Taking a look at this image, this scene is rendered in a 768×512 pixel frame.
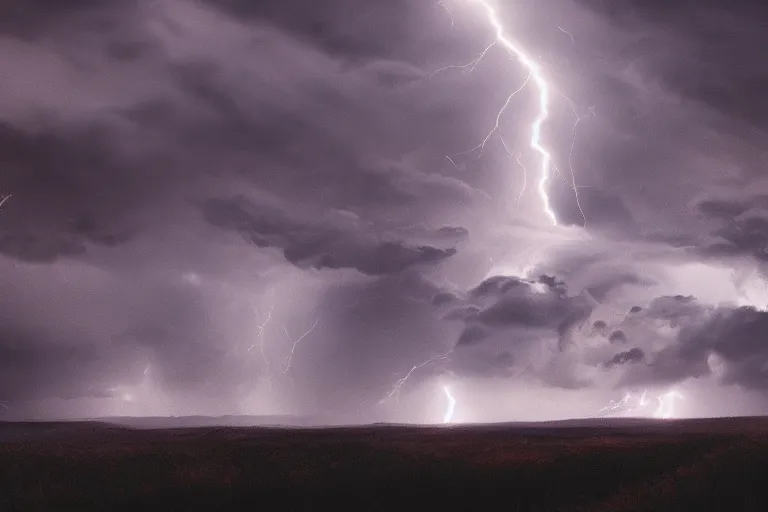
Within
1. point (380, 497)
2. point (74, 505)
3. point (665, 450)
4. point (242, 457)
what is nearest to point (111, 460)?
point (242, 457)

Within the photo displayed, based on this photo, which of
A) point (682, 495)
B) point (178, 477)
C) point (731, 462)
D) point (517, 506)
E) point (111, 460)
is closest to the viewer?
point (682, 495)

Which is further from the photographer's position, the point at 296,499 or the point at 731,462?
the point at 731,462

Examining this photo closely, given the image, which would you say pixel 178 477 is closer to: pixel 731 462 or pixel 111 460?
pixel 111 460

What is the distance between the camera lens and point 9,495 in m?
17.5

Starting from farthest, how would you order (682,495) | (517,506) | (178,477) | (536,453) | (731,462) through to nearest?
(536,453) < (731,462) < (178,477) < (517,506) < (682,495)

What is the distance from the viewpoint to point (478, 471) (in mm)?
21844

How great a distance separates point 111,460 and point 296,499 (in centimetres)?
1077

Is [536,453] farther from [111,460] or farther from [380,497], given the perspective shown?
[111,460]

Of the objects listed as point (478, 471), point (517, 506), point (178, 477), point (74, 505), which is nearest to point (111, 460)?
point (178, 477)

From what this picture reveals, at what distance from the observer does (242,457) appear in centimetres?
2494

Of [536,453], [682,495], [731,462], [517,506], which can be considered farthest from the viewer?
[536,453]

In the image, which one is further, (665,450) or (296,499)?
(665,450)

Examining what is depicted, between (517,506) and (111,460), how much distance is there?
16.1 m

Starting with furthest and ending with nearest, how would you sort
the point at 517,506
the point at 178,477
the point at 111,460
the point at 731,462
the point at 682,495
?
the point at 111,460
the point at 731,462
the point at 178,477
the point at 517,506
the point at 682,495
